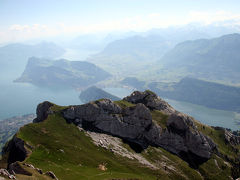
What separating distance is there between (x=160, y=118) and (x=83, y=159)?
80.2 meters

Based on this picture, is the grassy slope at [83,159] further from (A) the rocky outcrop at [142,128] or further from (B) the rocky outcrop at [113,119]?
(B) the rocky outcrop at [113,119]

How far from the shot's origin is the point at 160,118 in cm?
17188

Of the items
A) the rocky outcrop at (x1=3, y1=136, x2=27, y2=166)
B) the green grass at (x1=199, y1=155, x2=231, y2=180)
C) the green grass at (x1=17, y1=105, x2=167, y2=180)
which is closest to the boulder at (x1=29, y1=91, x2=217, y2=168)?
the green grass at (x1=199, y1=155, x2=231, y2=180)

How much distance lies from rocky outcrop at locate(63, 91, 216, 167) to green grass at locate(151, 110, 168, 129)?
195 inches

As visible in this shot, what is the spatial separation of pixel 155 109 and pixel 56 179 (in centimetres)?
12330

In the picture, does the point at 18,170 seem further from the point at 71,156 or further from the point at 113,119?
the point at 113,119

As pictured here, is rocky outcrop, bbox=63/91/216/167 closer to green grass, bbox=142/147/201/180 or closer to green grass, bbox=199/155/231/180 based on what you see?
green grass, bbox=199/155/231/180

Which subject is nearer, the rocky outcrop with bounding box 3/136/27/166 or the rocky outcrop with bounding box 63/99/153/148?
the rocky outcrop with bounding box 3/136/27/166

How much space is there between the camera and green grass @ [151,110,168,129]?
165 meters

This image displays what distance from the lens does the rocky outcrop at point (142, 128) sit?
153 metres

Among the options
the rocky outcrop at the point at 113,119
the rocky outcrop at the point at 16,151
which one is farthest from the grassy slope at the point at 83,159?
the rocky outcrop at the point at 113,119

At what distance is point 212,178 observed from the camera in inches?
5463

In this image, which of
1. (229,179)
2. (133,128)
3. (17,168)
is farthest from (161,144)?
(17,168)

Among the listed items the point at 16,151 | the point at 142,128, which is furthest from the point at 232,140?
the point at 16,151
